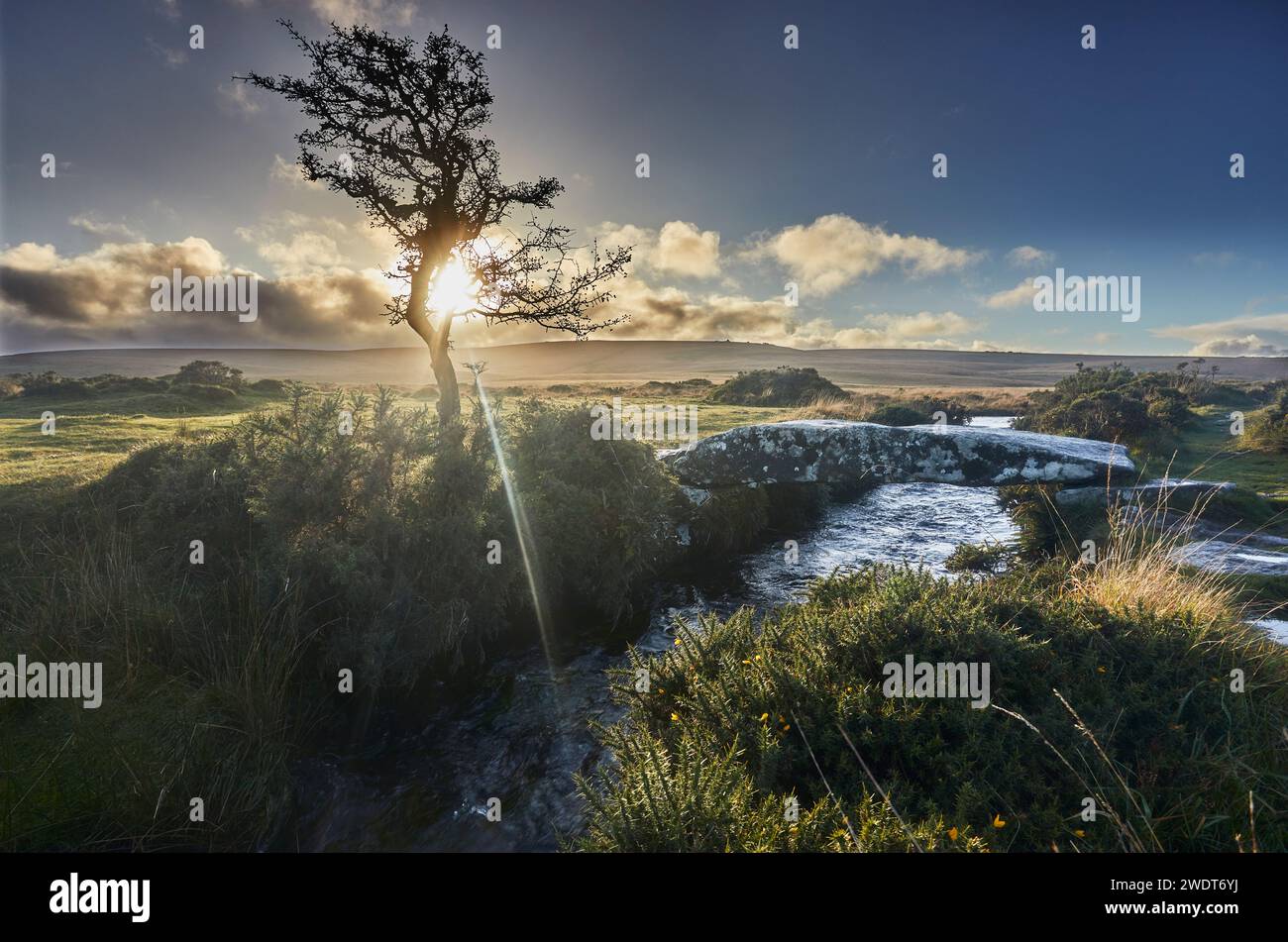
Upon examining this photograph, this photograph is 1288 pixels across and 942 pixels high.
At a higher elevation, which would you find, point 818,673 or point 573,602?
point 818,673

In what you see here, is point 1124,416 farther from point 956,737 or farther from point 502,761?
point 502,761

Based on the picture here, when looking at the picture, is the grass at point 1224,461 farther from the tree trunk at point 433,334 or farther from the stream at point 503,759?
the tree trunk at point 433,334

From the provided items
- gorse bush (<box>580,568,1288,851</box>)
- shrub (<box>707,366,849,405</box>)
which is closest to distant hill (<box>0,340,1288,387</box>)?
shrub (<box>707,366,849,405</box>)

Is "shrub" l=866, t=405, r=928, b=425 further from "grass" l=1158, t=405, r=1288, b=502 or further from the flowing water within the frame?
the flowing water

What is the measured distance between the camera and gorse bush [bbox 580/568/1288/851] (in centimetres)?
297

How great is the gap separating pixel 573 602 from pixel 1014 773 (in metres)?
6.16

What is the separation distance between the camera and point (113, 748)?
454 cm

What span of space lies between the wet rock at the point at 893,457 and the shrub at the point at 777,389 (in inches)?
915

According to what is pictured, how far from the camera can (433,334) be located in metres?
11.3

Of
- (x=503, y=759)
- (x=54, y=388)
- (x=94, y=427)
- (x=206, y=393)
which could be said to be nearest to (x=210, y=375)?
(x=206, y=393)

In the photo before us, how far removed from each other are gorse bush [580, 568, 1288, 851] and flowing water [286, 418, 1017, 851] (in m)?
0.74

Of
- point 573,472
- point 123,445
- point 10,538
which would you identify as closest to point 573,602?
point 573,472

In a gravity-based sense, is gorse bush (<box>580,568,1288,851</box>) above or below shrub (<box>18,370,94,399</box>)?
below
